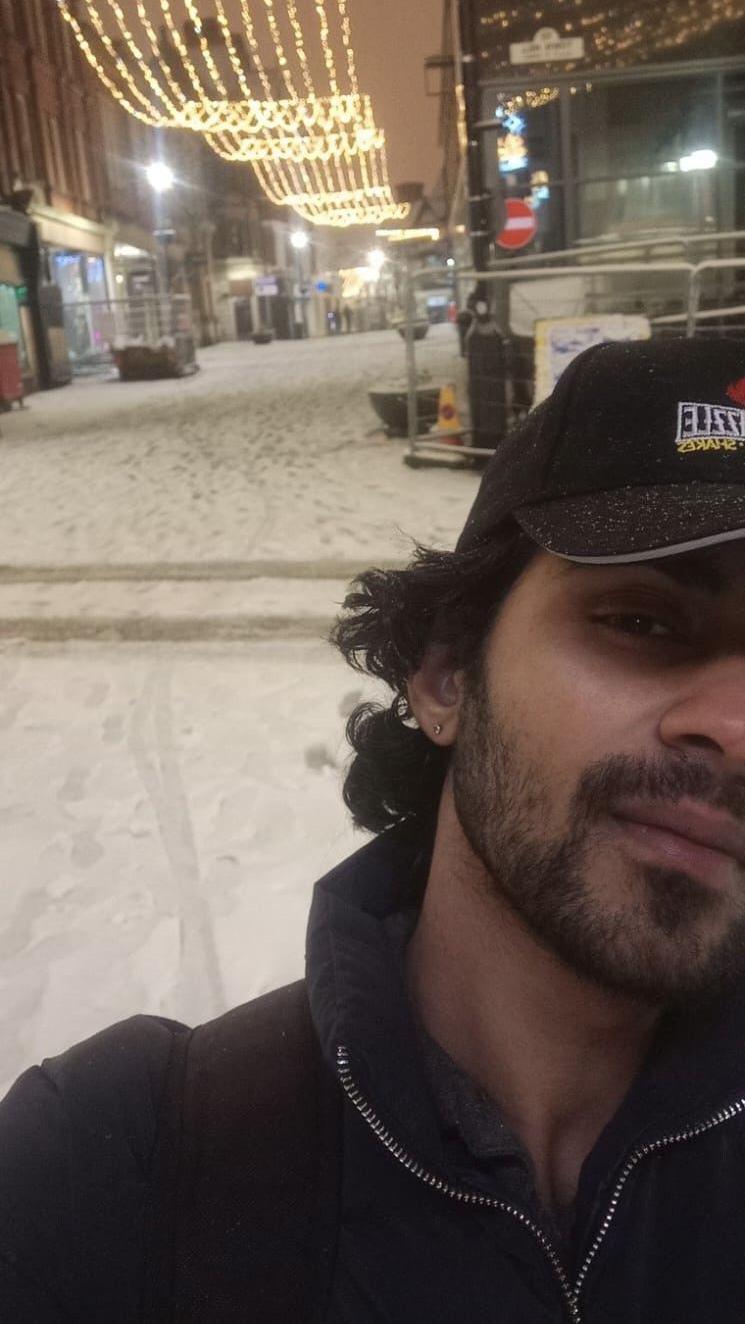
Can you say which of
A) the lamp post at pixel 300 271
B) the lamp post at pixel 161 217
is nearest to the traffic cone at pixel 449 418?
the lamp post at pixel 161 217

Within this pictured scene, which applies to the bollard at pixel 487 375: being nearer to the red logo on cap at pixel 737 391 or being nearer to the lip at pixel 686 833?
the red logo on cap at pixel 737 391

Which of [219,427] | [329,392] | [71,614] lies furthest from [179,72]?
[71,614]

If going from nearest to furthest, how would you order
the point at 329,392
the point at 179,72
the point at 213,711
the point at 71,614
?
the point at 213,711 < the point at 71,614 < the point at 329,392 < the point at 179,72

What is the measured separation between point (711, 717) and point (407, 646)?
733 millimetres

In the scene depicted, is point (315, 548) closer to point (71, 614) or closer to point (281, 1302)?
point (71, 614)

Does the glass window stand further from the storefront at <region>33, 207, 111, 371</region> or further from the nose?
the storefront at <region>33, 207, 111, 371</region>

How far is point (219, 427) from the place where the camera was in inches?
584

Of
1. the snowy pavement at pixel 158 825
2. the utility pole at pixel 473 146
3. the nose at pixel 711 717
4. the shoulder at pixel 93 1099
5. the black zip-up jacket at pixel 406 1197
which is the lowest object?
the snowy pavement at pixel 158 825

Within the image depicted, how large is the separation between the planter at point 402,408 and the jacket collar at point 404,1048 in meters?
11.3

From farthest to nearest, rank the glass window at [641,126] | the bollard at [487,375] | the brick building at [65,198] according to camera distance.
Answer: the brick building at [65,198] → the glass window at [641,126] → the bollard at [487,375]

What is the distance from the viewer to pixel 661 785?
1.30 meters

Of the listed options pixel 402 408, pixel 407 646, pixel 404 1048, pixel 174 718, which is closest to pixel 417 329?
pixel 402 408

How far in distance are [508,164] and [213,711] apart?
31.3 ft

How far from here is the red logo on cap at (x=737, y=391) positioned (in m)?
1.41
